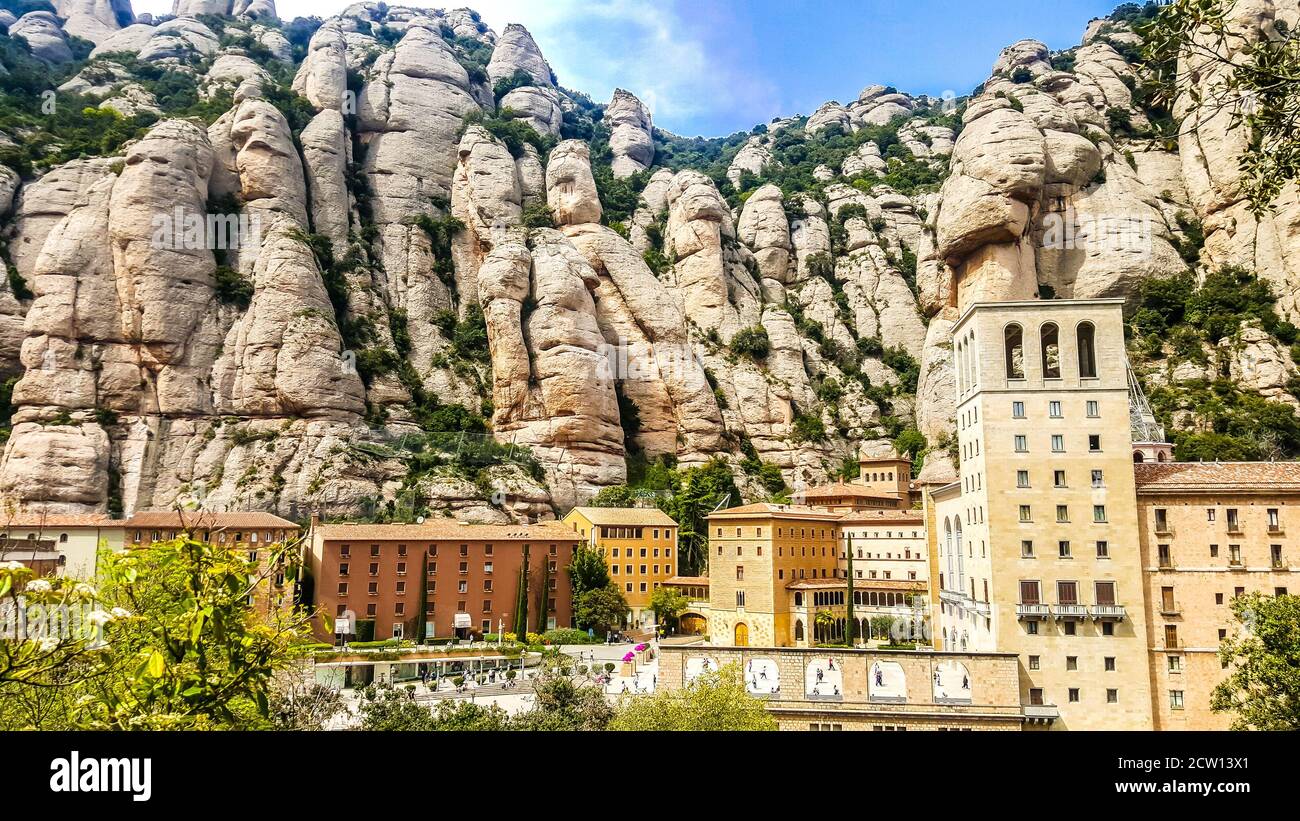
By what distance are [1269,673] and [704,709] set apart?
1718 centimetres

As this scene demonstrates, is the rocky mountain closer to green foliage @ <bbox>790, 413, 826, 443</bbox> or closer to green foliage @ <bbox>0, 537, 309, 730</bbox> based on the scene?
green foliage @ <bbox>790, 413, 826, 443</bbox>

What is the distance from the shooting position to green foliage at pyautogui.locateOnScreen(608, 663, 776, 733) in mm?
22688

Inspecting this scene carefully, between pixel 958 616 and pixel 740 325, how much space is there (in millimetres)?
49518

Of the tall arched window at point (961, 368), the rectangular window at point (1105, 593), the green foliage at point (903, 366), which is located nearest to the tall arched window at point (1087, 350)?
the tall arched window at point (961, 368)

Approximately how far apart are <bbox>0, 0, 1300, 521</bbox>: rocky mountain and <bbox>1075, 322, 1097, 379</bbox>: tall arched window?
2315cm

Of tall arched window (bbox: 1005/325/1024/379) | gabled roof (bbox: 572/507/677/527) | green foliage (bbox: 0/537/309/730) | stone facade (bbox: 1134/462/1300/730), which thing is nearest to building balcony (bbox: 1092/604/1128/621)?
stone facade (bbox: 1134/462/1300/730)

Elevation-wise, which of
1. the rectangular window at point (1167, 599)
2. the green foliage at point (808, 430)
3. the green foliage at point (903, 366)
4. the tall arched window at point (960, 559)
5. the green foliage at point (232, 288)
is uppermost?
the green foliage at point (232, 288)

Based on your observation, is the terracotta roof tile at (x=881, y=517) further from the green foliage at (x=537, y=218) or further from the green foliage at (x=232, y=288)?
the green foliage at (x=232, y=288)

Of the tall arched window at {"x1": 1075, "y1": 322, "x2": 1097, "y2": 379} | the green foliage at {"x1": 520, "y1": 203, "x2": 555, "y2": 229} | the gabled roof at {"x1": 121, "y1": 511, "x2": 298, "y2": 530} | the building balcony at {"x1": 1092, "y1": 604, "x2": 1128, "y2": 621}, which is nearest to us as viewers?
the building balcony at {"x1": 1092, "y1": 604, "x2": 1128, "y2": 621}

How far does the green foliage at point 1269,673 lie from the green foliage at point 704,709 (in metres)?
14.3

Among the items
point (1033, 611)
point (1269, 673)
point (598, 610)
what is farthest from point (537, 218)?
point (1269, 673)

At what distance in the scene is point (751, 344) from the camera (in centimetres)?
8131

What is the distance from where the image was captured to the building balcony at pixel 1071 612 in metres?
31.9

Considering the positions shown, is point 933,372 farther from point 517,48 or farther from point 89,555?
point 517,48
